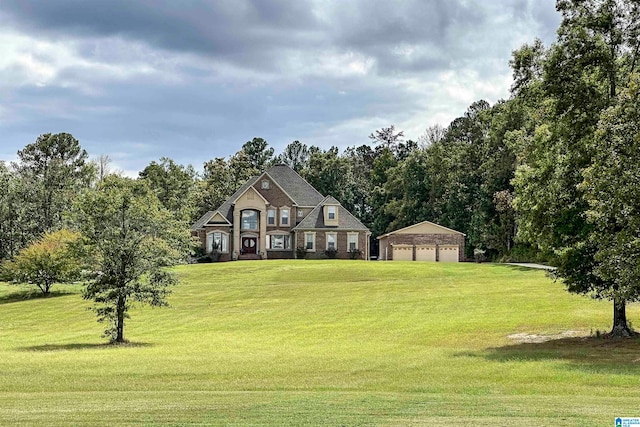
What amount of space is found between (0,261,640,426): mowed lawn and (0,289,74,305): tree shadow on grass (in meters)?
0.61

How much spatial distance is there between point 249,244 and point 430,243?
18.1m

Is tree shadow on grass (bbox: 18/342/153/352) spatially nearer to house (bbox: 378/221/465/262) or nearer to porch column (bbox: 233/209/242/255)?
porch column (bbox: 233/209/242/255)

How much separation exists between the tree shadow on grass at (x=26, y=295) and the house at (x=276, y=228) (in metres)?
21.6

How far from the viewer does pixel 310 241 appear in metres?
71.3

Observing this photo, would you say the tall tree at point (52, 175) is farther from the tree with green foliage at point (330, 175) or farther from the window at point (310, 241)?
the tree with green foliage at point (330, 175)

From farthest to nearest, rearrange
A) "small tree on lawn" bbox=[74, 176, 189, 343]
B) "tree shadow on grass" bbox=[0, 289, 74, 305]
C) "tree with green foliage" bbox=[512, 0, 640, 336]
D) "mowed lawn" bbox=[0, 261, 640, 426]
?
"tree shadow on grass" bbox=[0, 289, 74, 305]
"small tree on lawn" bbox=[74, 176, 189, 343]
"tree with green foliage" bbox=[512, 0, 640, 336]
"mowed lawn" bbox=[0, 261, 640, 426]

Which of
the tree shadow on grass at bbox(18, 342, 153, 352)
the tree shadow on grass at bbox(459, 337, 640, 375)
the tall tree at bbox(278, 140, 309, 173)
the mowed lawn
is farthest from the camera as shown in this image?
the tall tree at bbox(278, 140, 309, 173)

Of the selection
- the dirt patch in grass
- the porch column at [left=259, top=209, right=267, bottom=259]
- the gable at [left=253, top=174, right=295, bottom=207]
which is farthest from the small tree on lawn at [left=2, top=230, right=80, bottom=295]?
the dirt patch in grass

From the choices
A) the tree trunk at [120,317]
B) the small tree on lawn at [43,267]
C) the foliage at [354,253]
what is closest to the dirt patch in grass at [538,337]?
the tree trunk at [120,317]

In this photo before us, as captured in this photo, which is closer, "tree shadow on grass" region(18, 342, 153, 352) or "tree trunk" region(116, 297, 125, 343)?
"tree shadow on grass" region(18, 342, 153, 352)

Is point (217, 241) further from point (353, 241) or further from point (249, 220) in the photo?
point (353, 241)

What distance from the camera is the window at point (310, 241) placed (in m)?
71.2

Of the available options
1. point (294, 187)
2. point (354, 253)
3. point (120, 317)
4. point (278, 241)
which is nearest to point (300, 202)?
point (294, 187)

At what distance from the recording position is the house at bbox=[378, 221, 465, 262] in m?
71.5
